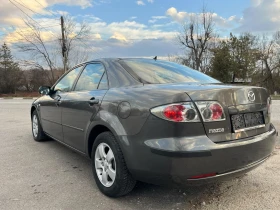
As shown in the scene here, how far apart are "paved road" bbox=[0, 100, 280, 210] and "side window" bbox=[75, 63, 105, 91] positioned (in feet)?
3.83

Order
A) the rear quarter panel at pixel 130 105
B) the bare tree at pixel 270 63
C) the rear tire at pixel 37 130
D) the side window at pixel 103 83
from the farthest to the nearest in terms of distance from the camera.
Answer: the bare tree at pixel 270 63
the rear tire at pixel 37 130
the side window at pixel 103 83
the rear quarter panel at pixel 130 105

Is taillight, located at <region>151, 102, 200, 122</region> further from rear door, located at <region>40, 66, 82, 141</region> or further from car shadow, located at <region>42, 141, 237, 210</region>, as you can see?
rear door, located at <region>40, 66, 82, 141</region>

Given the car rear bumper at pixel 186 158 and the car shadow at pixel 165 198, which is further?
the car shadow at pixel 165 198

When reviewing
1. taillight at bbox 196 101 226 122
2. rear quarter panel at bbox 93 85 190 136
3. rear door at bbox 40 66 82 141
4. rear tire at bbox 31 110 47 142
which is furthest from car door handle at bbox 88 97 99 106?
rear tire at bbox 31 110 47 142

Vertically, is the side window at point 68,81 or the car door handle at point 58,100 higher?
the side window at point 68,81

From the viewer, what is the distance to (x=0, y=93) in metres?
43.1

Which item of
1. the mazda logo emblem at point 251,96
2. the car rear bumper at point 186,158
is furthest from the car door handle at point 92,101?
the mazda logo emblem at point 251,96

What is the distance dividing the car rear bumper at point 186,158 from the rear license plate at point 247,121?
4.6 inches

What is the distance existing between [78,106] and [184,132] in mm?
1691

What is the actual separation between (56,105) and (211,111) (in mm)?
2686

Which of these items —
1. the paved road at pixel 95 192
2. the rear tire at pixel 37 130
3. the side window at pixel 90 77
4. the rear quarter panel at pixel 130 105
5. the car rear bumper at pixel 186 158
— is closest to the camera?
the car rear bumper at pixel 186 158

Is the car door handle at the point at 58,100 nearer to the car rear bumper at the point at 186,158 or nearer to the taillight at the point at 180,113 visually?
the car rear bumper at the point at 186,158

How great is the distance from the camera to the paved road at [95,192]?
9.03 ft

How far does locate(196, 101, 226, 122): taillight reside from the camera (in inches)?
91.6
